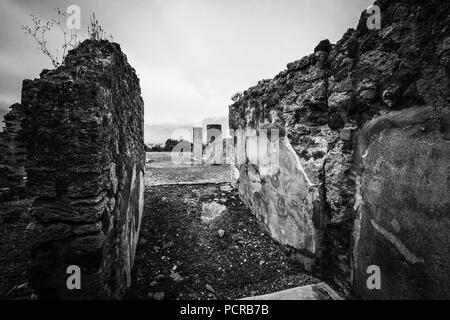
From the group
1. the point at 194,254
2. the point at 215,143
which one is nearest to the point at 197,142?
the point at 215,143

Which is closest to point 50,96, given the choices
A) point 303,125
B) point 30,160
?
point 30,160

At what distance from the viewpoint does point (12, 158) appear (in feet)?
17.2

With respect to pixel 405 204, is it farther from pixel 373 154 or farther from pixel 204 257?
pixel 204 257

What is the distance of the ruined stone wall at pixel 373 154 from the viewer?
1260 mm

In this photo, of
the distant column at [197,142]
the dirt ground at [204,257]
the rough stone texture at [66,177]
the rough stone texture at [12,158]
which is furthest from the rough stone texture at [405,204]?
the distant column at [197,142]

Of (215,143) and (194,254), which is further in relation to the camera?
(215,143)

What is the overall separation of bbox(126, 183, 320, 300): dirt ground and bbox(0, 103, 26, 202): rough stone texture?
3.69m

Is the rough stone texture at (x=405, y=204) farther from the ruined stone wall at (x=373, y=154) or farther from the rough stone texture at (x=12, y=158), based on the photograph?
the rough stone texture at (x=12, y=158)

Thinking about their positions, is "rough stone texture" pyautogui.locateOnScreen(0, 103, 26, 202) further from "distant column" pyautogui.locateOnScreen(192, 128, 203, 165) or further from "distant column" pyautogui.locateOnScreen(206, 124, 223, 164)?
"distant column" pyautogui.locateOnScreen(192, 128, 203, 165)

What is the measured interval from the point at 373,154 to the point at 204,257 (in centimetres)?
207

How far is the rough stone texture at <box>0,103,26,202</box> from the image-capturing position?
4.93 metres

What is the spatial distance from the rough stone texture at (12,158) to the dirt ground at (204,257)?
3.69m

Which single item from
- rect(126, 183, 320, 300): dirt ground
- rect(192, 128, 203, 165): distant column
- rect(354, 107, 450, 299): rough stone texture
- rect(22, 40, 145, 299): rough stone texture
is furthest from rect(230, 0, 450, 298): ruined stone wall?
rect(192, 128, 203, 165): distant column

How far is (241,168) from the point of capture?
12.7ft
